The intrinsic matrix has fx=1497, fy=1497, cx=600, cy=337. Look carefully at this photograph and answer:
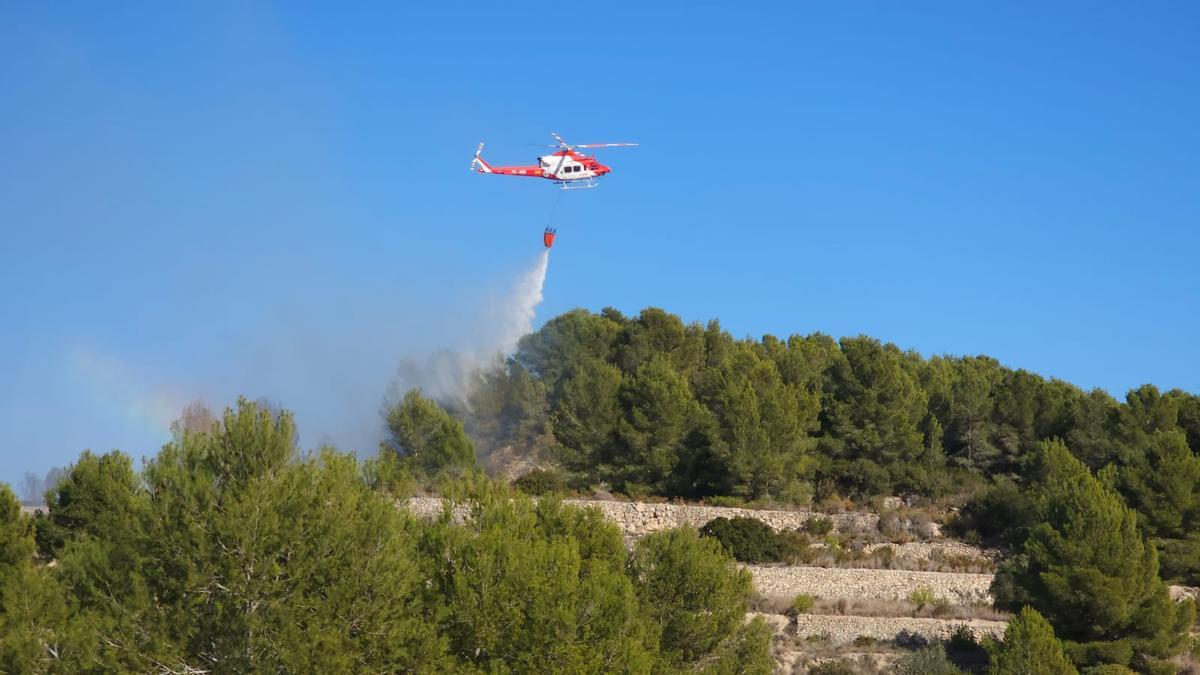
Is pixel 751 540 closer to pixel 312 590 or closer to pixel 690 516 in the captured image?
pixel 690 516

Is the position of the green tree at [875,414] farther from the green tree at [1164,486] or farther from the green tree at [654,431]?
the green tree at [1164,486]

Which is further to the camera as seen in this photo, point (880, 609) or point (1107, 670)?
point (880, 609)

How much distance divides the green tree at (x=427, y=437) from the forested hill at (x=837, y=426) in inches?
135

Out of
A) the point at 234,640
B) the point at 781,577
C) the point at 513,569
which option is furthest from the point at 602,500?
the point at 234,640

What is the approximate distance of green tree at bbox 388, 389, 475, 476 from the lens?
53750 millimetres

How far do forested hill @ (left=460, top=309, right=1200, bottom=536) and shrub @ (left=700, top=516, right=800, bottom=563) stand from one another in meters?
6.04

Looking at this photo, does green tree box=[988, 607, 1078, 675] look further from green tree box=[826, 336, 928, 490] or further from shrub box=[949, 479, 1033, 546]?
green tree box=[826, 336, 928, 490]

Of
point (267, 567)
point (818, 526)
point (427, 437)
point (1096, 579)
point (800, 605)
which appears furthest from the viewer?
point (427, 437)

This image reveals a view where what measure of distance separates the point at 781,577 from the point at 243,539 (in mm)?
18407

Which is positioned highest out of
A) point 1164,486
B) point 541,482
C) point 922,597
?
point 1164,486

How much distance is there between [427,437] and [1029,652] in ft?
98.3

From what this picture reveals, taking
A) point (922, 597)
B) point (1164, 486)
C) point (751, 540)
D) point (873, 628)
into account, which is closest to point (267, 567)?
point (873, 628)

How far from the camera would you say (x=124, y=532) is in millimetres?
23344

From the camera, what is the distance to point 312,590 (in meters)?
22.7
